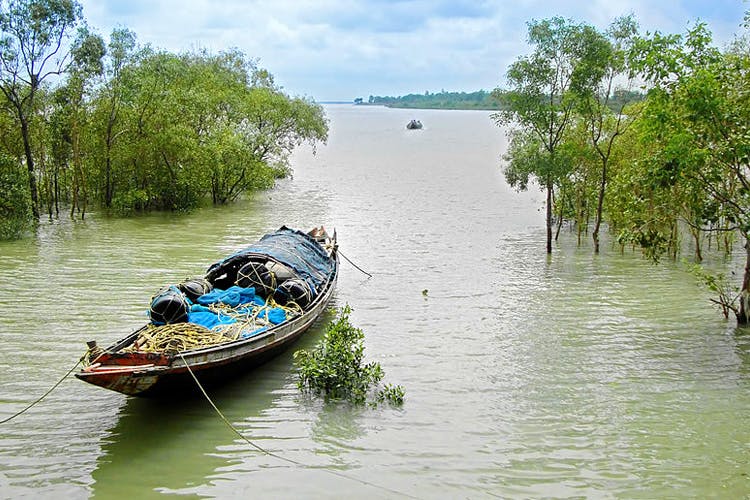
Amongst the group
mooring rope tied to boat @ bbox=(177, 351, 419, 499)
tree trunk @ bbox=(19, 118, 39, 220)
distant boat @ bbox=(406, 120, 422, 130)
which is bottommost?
mooring rope tied to boat @ bbox=(177, 351, 419, 499)

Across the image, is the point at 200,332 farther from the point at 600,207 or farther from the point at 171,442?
the point at 600,207

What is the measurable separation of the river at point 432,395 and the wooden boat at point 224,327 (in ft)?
2.35

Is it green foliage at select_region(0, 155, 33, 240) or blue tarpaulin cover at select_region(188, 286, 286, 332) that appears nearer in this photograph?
blue tarpaulin cover at select_region(188, 286, 286, 332)

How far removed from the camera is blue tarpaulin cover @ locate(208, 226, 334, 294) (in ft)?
49.9

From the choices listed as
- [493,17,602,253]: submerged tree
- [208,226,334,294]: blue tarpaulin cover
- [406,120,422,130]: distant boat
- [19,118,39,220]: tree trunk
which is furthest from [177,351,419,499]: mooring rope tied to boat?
[406,120,422,130]: distant boat

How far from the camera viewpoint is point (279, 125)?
39250 millimetres

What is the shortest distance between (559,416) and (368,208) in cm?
2688

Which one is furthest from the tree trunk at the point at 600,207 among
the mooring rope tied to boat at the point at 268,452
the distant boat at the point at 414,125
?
the distant boat at the point at 414,125

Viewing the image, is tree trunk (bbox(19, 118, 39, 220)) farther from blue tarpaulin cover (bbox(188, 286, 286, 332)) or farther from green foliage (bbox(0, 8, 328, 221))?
blue tarpaulin cover (bbox(188, 286, 286, 332))

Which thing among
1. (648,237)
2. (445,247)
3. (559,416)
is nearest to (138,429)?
(559,416)

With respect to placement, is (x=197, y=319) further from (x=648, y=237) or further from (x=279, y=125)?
(x=279, y=125)

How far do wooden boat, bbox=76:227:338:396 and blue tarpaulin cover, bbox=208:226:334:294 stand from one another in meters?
0.02

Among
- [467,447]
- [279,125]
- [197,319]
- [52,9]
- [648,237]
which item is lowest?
[467,447]

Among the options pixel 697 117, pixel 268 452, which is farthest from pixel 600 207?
pixel 268 452
